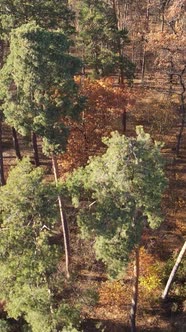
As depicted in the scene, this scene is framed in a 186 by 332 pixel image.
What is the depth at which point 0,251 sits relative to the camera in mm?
16094

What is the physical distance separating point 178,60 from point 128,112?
9.40m

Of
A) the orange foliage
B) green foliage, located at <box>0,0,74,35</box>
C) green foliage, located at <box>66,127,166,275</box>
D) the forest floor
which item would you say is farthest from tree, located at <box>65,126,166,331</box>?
green foliage, located at <box>0,0,74,35</box>

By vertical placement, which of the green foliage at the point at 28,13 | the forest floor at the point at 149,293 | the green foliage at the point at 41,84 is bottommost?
the forest floor at the point at 149,293

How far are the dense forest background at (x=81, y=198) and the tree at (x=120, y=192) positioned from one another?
0.13 ft

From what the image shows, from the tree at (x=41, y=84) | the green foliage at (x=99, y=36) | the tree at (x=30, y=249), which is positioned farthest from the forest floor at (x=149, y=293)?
the green foliage at (x=99, y=36)

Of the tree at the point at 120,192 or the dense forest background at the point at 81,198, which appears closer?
the tree at the point at 120,192

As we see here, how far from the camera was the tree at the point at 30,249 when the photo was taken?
601 inches

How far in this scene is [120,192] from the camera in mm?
15242

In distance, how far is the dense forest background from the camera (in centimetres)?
1536

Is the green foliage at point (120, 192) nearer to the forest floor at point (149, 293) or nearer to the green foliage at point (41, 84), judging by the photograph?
the green foliage at point (41, 84)

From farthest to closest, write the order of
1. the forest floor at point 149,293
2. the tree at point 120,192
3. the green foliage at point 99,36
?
the green foliage at point 99,36, the forest floor at point 149,293, the tree at point 120,192

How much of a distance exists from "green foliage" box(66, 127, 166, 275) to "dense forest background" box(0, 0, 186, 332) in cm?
4

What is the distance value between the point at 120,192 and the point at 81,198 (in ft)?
9.41

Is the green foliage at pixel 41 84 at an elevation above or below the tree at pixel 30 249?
above
